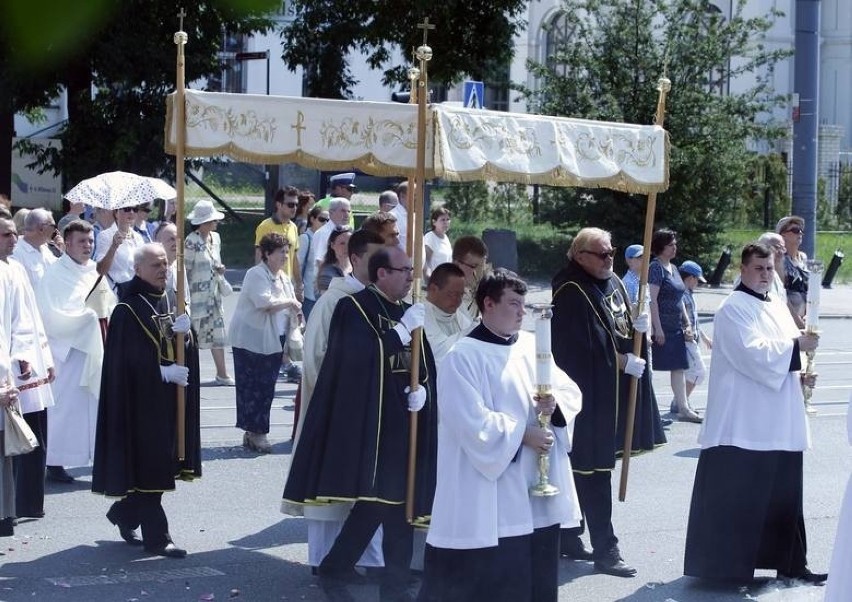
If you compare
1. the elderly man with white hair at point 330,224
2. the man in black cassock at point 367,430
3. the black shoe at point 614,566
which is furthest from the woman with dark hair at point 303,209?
the man in black cassock at point 367,430

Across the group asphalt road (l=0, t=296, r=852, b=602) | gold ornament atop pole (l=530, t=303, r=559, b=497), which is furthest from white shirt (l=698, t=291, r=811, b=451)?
gold ornament atop pole (l=530, t=303, r=559, b=497)

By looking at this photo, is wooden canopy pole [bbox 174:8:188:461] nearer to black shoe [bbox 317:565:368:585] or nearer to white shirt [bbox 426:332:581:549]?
black shoe [bbox 317:565:368:585]

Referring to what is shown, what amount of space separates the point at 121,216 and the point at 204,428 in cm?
177

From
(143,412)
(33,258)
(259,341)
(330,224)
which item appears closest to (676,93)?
(330,224)

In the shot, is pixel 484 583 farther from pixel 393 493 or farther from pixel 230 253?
pixel 230 253

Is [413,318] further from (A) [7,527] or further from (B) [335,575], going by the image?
(A) [7,527]

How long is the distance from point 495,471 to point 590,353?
2007 mm

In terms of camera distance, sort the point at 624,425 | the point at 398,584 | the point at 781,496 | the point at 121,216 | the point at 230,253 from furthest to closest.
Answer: the point at 230,253
the point at 121,216
the point at 624,425
the point at 781,496
the point at 398,584

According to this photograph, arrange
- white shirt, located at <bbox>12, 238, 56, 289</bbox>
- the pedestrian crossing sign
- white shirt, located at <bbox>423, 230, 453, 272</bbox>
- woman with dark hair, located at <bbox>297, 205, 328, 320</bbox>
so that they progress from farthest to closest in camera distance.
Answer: the pedestrian crossing sign
woman with dark hair, located at <bbox>297, 205, 328, 320</bbox>
white shirt, located at <bbox>423, 230, 453, 272</bbox>
white shirt, located at <bbox>12, 238, 56, 289</bbox>

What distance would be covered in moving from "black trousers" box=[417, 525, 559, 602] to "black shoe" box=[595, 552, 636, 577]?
1603 mm

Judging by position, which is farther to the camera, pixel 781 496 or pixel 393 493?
pixel 781 496

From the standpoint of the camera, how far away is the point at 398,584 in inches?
251

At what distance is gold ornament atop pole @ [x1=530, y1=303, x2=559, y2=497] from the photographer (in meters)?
5.21

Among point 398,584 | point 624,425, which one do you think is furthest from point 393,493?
point 624,425
